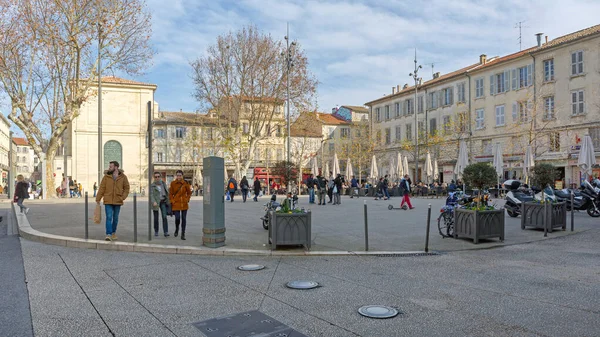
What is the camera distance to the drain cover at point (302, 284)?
573cm

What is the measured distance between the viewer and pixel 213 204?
8867 millimetres

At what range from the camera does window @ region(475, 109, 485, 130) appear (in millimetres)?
41906

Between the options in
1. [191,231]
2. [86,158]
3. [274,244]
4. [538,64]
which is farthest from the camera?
[86,158]

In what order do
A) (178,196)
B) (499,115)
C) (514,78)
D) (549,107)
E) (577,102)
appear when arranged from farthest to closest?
(499,115)
(514,78)
(549,107)
(577,102)
(178,196)

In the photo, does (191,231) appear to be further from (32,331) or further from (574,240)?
A: (574,240)

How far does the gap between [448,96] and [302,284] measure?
43.8 meters

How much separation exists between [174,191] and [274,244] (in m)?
2.77

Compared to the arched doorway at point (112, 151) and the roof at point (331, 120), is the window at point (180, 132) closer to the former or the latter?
the arched doorway at point (112, 151)

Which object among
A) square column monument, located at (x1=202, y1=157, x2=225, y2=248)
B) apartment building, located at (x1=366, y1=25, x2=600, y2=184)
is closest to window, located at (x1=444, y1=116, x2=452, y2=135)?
apartment building, located at (x1=366, y1=25, x2=600, y2=184)

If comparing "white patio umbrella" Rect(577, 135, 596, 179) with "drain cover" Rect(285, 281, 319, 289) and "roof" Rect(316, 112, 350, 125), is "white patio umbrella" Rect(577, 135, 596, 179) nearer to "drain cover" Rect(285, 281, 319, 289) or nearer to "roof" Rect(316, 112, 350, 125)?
"drain cover" Rect(285, 281, 319, 289)

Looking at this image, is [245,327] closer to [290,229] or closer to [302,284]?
[302,284]

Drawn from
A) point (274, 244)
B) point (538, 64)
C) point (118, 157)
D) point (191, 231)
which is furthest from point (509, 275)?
point (118, 157)

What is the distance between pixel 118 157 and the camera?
50.2 metres

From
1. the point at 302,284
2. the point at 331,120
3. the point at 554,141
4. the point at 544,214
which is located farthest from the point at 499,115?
the point at 302,284
